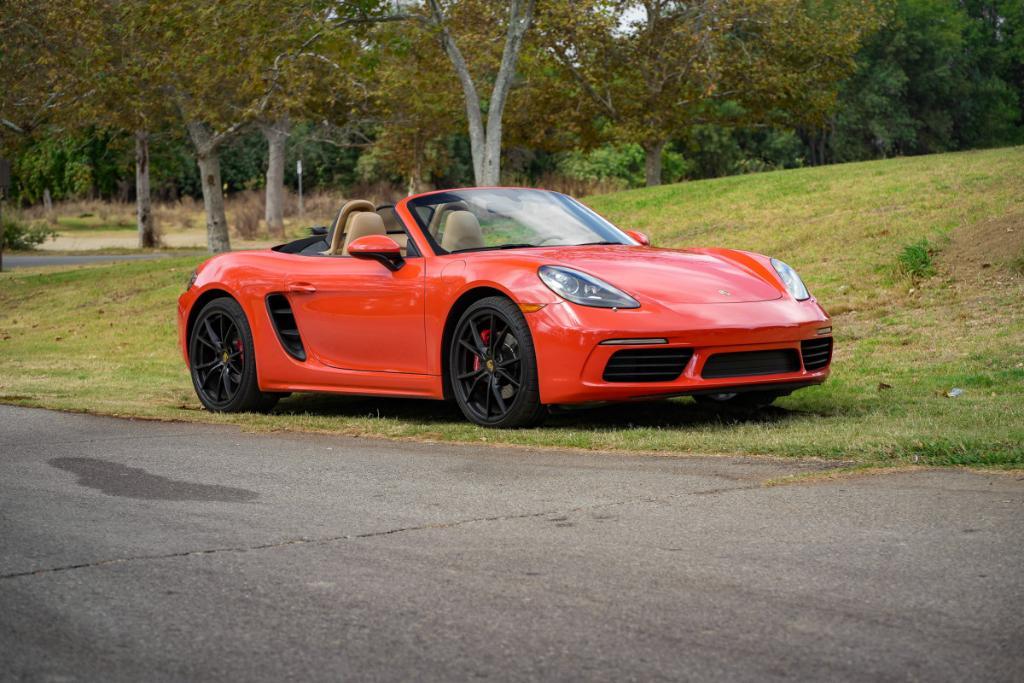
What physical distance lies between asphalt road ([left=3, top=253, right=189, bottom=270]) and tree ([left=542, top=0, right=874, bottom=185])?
1177 centimetres

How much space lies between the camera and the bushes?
137 feet

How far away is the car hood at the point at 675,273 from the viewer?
301 inches

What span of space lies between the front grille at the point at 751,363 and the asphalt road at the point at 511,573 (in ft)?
3.67

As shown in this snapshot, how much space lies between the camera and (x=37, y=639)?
375 cm

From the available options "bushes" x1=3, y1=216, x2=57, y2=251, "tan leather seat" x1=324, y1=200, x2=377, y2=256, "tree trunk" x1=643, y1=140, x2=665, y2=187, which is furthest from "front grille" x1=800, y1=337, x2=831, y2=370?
"bushes" x1=3, y1=216, x2=57, y2=251

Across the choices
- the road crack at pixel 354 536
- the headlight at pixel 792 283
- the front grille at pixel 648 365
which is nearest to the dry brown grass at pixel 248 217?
the headlight at pixel 792 283

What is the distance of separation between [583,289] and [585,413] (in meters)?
1.45

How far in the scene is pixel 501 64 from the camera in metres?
23.0

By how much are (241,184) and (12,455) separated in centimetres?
6522

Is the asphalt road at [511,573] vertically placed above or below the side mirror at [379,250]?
below

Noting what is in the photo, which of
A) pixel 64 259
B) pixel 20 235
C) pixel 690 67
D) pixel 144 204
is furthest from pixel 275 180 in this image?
pixel 690 67

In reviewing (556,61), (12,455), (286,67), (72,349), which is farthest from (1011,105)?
(12,455)

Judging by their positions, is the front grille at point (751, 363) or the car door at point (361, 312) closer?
the front grille at point (751, 363)

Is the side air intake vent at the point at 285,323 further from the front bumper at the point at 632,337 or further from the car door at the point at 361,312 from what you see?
the front bumper at the point at 632,337
